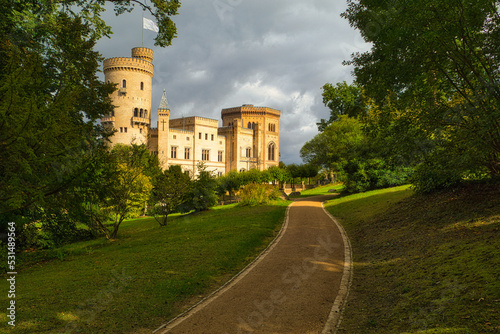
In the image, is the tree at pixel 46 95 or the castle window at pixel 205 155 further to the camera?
the castle window at pixel 205 155

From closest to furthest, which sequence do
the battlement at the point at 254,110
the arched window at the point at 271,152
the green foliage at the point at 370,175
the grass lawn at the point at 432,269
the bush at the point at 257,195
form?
the grass lawn at the point at 432,269 < the green foliage at the point at 370,175 < the bush at the point at 257,195 < the arched window at the point at 271,152 < the battlement at the point at 254,110

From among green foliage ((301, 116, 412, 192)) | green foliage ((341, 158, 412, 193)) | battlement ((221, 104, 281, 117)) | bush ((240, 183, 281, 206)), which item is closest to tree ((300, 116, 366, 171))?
green foliage ((301, 116, 412, 192))

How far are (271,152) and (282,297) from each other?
70600 millimetres

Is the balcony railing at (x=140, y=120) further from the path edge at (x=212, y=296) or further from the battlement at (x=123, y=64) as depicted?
the path edge at (x=212, y=296)

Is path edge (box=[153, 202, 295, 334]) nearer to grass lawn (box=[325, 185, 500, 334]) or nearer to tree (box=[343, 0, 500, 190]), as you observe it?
grass lawn (box=[325, 185, 500, 334])

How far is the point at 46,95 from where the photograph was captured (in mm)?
9266

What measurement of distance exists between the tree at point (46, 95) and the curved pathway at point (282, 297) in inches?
168

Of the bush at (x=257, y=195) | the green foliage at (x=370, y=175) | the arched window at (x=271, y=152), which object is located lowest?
the bush at (x=257, y=195)

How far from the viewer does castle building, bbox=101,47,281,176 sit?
55219mm

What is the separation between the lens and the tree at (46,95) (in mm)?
7270

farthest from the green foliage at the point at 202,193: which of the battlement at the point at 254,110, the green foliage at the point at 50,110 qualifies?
the battlement at the point at 254,110

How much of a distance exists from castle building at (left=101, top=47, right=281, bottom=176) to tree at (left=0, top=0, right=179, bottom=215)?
31111 mm

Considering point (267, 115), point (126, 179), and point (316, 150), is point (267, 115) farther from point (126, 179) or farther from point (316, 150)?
point (126, 179)

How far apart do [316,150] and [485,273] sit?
1513 inches
